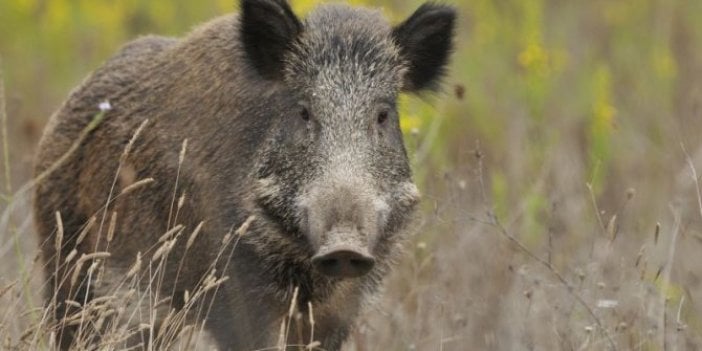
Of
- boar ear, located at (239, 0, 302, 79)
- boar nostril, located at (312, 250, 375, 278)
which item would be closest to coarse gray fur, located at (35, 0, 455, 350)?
boar ear, located at (239, 0, 302, 79)

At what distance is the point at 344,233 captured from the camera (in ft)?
16.3

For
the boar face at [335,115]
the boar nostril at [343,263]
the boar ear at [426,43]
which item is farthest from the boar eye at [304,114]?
the boar nostril at [343,263]

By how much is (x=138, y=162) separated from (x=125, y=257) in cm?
41

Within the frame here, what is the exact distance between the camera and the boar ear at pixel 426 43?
618 centimetres

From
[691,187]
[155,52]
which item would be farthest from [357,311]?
[691,187]

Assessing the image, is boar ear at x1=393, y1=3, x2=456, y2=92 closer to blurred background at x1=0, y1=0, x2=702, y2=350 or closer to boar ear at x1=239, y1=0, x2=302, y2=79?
blurred background at x1=0, y1=0, x2=702, y2=350

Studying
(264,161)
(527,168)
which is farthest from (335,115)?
(527,168)

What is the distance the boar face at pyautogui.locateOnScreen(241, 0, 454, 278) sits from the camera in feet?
17.7

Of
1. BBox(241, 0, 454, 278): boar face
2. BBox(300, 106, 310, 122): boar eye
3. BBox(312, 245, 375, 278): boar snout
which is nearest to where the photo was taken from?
BBox(312, 245, 375, 278): boar snout

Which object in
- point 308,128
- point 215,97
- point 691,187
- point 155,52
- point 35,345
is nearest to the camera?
point 35,345

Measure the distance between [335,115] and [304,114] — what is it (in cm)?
15

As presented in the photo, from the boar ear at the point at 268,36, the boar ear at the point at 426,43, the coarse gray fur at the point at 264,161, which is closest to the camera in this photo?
the coarse gray fur at the point at 264,161

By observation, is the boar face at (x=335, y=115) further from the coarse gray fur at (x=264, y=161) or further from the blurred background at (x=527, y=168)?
the blurred background at (x=527, y=168)

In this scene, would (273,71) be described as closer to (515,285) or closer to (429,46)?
(429,46)
